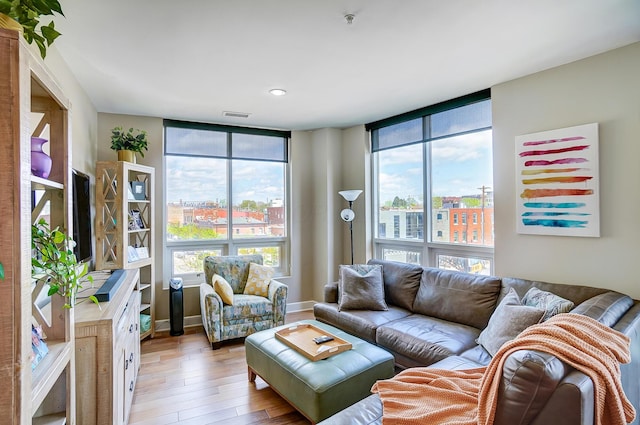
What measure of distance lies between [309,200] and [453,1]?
339cm

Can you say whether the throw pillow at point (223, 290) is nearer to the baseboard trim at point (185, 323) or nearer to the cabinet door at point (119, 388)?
the baseboard trim at point (185, 323)

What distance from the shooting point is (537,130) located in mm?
2871

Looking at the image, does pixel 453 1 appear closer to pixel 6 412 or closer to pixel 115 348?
pixel 6 412

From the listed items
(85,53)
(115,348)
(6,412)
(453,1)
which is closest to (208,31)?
(85,53)

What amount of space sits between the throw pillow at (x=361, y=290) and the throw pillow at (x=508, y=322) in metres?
1.10

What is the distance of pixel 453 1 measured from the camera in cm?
182

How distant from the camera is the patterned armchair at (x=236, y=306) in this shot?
11.4ft

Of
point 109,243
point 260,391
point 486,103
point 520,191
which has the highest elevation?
point 486,103

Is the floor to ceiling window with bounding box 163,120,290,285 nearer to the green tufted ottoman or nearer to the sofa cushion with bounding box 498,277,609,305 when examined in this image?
the green tufted ottoman

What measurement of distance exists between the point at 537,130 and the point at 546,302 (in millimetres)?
1441

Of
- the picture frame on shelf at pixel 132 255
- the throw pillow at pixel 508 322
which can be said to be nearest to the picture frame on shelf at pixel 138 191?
the picture frame on shelf at pixel 132 255

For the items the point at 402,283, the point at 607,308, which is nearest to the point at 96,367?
the point at 402,283

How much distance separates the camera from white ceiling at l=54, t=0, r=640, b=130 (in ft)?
6.20

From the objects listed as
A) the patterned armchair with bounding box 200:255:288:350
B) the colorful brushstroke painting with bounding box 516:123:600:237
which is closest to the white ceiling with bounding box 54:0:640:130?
the colorful brushstroke painting with bounding box 516:123:600:237
